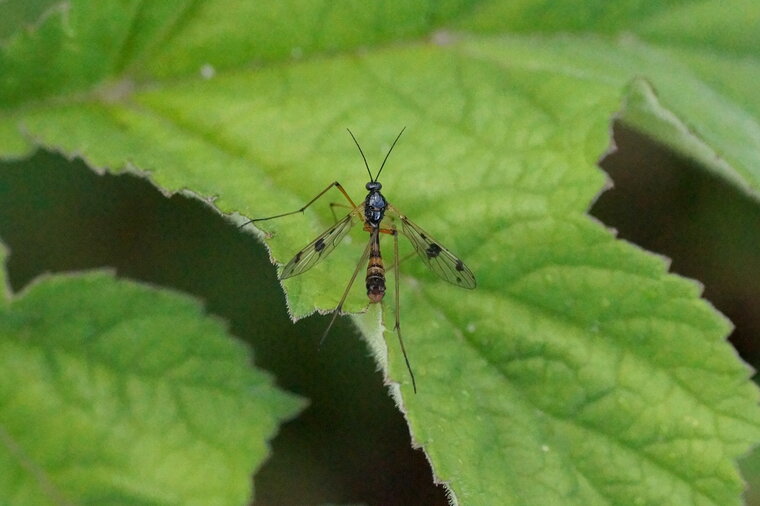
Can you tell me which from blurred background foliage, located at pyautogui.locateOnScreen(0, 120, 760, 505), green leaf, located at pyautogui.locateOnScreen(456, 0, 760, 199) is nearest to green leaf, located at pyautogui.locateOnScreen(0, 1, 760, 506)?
green leaf, located at pyautogui.locateOnScreen(456, 0, 760, 199)

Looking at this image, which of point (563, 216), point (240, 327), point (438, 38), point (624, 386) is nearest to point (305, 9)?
point (438, 38)

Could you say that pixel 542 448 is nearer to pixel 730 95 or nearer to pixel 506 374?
pixel 506 374

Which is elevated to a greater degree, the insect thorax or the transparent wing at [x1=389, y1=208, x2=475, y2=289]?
the insect thorax

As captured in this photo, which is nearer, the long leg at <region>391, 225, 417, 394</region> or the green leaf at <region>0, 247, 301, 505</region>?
the long leg at <region>391, 225, 417, 394</region>

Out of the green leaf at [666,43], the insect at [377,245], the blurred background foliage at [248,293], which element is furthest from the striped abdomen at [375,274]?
the blurred background foliage at [248,293]

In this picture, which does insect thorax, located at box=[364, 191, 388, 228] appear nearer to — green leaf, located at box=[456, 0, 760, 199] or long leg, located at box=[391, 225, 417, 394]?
long leg, located at box=[391, 225, 417, 394]

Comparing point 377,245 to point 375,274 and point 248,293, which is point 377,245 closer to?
point 375,274
